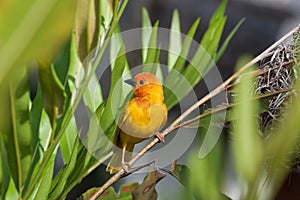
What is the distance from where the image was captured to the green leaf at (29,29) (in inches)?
6.6

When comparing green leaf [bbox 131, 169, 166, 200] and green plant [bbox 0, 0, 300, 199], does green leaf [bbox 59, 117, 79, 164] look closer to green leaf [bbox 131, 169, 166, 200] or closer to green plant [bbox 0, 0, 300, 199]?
green plant [bbox 0, 0, 300, 199]

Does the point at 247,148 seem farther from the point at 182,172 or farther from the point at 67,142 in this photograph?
the point at 67,142

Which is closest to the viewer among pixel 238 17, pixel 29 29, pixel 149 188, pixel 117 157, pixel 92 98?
pixel 29 29

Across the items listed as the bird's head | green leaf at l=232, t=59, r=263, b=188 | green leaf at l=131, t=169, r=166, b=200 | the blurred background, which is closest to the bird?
the bird's head

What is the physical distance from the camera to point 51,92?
22.8 inches

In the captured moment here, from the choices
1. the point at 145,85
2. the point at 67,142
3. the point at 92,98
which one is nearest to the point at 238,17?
the point at 92,98

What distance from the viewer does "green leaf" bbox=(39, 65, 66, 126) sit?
0.54 meters

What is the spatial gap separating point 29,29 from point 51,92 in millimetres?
416

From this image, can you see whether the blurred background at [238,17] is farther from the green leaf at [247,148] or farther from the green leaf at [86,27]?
the green leaf at [247,148]

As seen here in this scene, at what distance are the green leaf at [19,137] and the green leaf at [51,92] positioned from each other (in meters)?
0.02

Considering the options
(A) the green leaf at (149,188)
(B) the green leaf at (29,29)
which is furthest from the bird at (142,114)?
(B) the green leaf at (29,29)

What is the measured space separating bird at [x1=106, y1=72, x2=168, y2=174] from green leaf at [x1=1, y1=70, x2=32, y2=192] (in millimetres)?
111

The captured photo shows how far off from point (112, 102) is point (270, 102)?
0.63ft

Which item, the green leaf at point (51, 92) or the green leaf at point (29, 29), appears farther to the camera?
the green leaf at point (51, 92)
